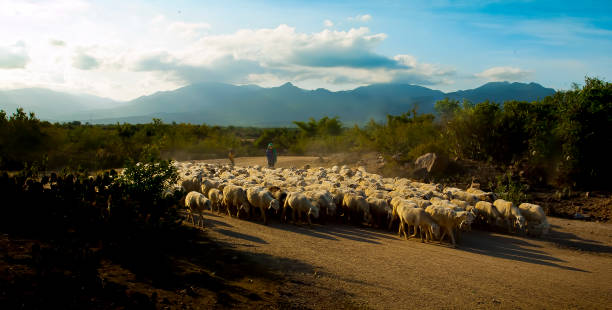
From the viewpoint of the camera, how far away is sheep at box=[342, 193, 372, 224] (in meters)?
12.1

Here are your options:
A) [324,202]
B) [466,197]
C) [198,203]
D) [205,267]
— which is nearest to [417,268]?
[205,267]

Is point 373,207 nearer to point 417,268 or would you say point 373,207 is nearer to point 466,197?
point 466,197

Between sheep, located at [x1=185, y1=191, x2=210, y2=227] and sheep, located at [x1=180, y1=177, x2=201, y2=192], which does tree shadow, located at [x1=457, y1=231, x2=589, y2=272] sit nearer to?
sheep, located at [x1=185, y1=191, x2=210, y2=227]

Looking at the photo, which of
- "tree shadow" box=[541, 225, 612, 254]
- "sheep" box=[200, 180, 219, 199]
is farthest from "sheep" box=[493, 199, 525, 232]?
"sheep" box=[200, 180, 219, 199]

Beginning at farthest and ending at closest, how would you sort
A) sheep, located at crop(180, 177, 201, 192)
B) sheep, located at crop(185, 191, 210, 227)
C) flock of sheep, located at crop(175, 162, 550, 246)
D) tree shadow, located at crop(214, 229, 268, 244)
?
sheep, located at crop(180, 177, 201, 192) < flock of sheep, located at crop(175, 162, 550, 246) < sheep, located at crop(185, 191, 210, 227) < tree shadow, located at crop(214, 229, 268, 244)

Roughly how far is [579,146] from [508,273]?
15.6m

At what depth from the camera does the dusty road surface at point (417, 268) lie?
6449mm

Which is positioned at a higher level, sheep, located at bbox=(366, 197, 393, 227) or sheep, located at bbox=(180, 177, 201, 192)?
sheep, located at bbox=(180, 177, 201, 192)

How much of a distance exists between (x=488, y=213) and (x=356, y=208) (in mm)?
4486

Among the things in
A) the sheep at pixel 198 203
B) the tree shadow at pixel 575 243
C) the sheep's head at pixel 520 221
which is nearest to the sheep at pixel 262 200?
the sheep at pixel 198 203

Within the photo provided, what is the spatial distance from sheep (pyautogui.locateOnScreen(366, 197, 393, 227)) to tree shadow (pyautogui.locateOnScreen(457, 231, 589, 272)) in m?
2.27

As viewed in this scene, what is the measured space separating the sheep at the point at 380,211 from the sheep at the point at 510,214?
148 inches

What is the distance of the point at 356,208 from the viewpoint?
1225 cm

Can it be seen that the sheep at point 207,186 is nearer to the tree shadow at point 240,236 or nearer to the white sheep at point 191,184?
the white sheep at point 191,184
